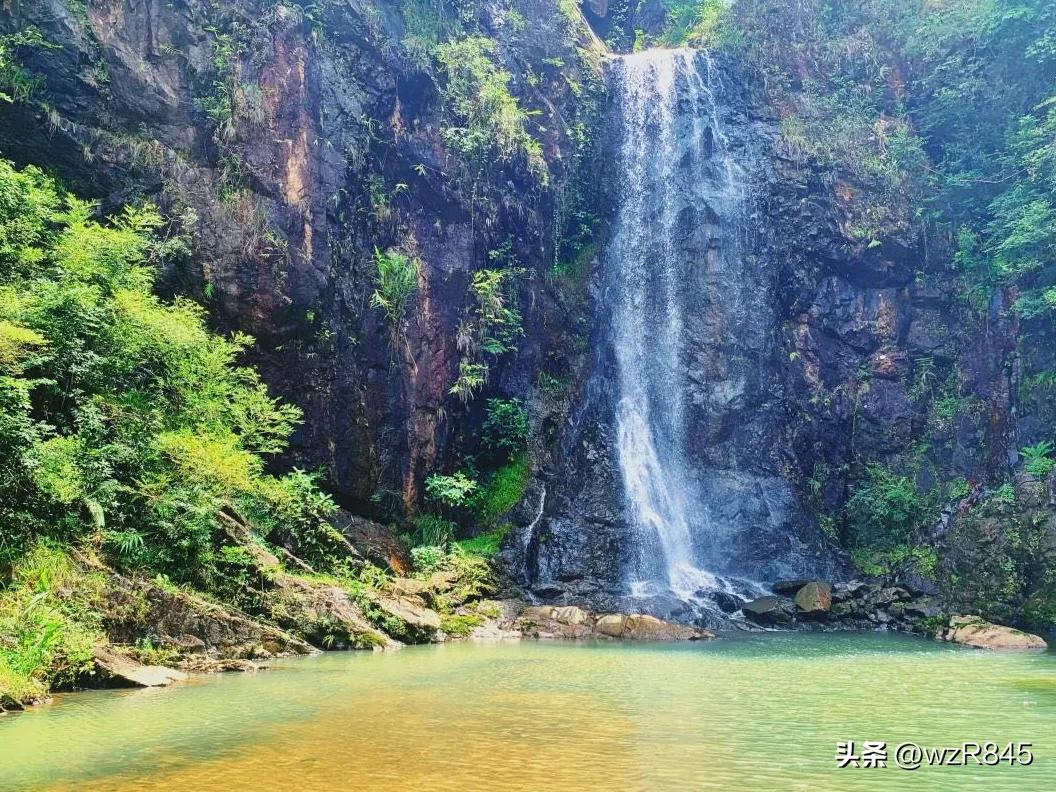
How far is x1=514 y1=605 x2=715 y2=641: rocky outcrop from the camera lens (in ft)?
55.6

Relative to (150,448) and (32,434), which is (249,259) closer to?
(150,448)

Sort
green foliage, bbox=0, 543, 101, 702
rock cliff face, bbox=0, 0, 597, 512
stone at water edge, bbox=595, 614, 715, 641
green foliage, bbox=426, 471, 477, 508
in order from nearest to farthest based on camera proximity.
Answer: green foliage, bbox=0, 543, 101, 702, stone at water edge, bbox=595, 614, 715, 641, rock cliff face, bbox=0, 0, 597, 512, green foliage, bbox=426, 471, 477, 508

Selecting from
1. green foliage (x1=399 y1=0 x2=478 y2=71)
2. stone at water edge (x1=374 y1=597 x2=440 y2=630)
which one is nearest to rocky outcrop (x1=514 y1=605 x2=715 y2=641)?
stone at water edge (x1=374 y1=597 x2=440 y2=630)

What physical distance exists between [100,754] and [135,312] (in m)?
9.31

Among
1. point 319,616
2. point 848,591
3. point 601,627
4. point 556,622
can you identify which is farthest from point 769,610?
point 319,616

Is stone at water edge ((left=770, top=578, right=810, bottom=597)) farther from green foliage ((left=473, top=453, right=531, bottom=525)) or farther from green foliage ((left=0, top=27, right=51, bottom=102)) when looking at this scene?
green foliage ((left=0, top=27, right=51, bottom=102))

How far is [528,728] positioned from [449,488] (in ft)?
Answer: 48.9

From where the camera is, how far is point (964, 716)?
746 centimetres

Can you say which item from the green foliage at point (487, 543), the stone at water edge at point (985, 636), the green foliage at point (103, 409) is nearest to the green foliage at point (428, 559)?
the green foliage at point (487, 543)

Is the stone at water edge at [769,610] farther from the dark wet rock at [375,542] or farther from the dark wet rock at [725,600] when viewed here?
the dark wet rock at [375,542]

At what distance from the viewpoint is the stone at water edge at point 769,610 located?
770 inches

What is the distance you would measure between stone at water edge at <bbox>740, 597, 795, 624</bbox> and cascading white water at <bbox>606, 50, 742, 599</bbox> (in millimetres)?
2689

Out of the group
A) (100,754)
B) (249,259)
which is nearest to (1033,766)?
(100,754)

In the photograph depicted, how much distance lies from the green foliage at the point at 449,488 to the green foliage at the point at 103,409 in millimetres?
6382
